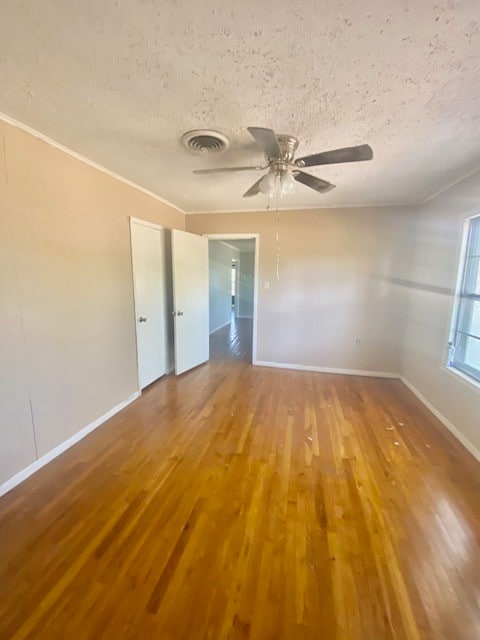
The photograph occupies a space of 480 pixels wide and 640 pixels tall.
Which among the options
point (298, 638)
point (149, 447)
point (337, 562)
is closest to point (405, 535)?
point (337, 562)

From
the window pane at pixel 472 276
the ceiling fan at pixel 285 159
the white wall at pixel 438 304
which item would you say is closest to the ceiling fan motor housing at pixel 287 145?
the ceiling fan at pixel 285 159

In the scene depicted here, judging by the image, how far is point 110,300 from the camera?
8.71 ft

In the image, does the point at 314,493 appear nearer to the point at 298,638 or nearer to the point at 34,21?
the point at 298,638

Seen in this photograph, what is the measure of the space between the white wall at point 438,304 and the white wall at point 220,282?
3967 mm

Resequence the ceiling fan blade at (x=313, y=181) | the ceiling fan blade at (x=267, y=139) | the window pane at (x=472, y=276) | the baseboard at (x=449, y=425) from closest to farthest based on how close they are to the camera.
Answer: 1. the ceiling fan blade at (x=267, y=139)
2. the ceiling fan blade at (x=313, y=181)
3. the baseboard at (x=449, y=425)
4. the window pane at (x=472, y=276)

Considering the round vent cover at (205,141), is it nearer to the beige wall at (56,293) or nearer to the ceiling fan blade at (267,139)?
the ceiling fan blade at (267,139)

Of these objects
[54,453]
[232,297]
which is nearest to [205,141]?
[54,453]

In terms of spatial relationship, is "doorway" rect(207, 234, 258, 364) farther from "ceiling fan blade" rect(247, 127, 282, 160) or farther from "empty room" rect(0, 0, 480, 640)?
"ceiling fan blade" rect(247, 127, 282, 160)

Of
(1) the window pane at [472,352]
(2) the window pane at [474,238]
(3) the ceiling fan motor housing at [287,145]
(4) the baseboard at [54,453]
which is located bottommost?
(4) the baseboard at [54,453]

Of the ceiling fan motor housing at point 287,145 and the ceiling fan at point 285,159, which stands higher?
the ceiling fan motor housing at point 287,145

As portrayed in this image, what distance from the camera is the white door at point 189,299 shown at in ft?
11.7

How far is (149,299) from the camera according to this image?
333 centimetres

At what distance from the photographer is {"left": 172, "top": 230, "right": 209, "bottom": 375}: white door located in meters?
3.58

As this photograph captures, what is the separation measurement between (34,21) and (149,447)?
2535mm
